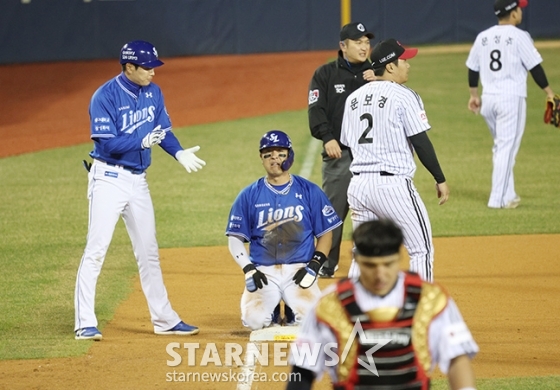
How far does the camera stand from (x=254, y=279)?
6543 millimetres

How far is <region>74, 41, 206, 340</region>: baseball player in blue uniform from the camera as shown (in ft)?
21.8

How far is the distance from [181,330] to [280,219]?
3.52ft

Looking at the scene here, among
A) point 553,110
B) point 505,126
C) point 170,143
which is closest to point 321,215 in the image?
point 170,143

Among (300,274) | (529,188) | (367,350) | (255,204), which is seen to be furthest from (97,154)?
(529,188)

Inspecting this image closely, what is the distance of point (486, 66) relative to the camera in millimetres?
10977

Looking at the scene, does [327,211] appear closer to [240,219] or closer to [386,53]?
[240,219]

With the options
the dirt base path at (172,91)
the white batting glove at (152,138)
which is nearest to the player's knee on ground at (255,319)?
the white batting glove at (152,138)

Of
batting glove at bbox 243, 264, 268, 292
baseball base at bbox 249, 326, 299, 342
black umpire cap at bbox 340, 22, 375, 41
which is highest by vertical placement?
black umpire cap at bbox 340, 22, 375, 41

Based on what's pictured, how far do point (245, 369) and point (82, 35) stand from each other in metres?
24.5

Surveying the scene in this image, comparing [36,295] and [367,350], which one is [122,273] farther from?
[367,350]

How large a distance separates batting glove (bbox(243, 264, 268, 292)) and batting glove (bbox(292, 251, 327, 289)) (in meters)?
0.24

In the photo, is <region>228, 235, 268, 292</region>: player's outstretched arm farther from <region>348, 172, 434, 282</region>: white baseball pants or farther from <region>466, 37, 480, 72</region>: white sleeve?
<region>466, 37, 480, 72</region>: white sleeve

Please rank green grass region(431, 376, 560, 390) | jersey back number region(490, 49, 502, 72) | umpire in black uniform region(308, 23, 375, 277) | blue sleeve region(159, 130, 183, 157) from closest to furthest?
green grass region(431, 376, 560, 390) → blue sleeve region(159, 130, 183, 157) → umpire in black uniform region(308, 23, 375, 277) → jersey back number region(490, 49, 502, 72)

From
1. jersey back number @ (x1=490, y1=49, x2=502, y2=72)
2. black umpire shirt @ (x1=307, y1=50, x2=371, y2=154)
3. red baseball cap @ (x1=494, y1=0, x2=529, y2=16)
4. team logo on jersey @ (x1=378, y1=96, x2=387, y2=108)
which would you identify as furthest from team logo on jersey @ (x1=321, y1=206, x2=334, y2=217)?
red baseball cap @ (x1=494, y1=0, x2=529, y2=16)
